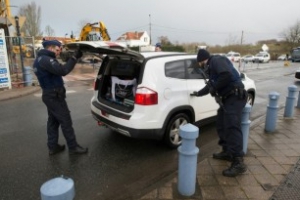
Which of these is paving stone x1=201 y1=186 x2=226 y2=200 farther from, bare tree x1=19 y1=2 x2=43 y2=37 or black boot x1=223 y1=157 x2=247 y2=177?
bare tree x1=19 y1=2 x2=43 y2=37

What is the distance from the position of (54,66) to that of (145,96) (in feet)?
4.67

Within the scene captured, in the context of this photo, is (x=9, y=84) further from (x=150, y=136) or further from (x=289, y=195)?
(x=289, y=195)

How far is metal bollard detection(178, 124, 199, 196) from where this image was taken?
110 inches

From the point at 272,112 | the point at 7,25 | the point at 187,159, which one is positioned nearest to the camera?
the point at 187,159

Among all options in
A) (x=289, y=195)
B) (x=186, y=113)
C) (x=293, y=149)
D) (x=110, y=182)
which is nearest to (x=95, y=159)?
(x=110, y=182)

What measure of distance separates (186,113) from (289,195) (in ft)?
6.60

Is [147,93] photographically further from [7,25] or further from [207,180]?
[7,25]

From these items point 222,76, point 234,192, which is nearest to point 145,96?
point 222,76

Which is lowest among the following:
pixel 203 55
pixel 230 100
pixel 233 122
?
pixel 233 122

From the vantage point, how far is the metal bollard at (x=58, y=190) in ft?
5.39

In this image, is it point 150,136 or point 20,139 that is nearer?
point 150,136

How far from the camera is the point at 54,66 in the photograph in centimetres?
373

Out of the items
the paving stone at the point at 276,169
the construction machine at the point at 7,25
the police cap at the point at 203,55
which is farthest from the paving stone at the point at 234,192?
the construction machine at the point at 7,25

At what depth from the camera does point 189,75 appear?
4.53 m
